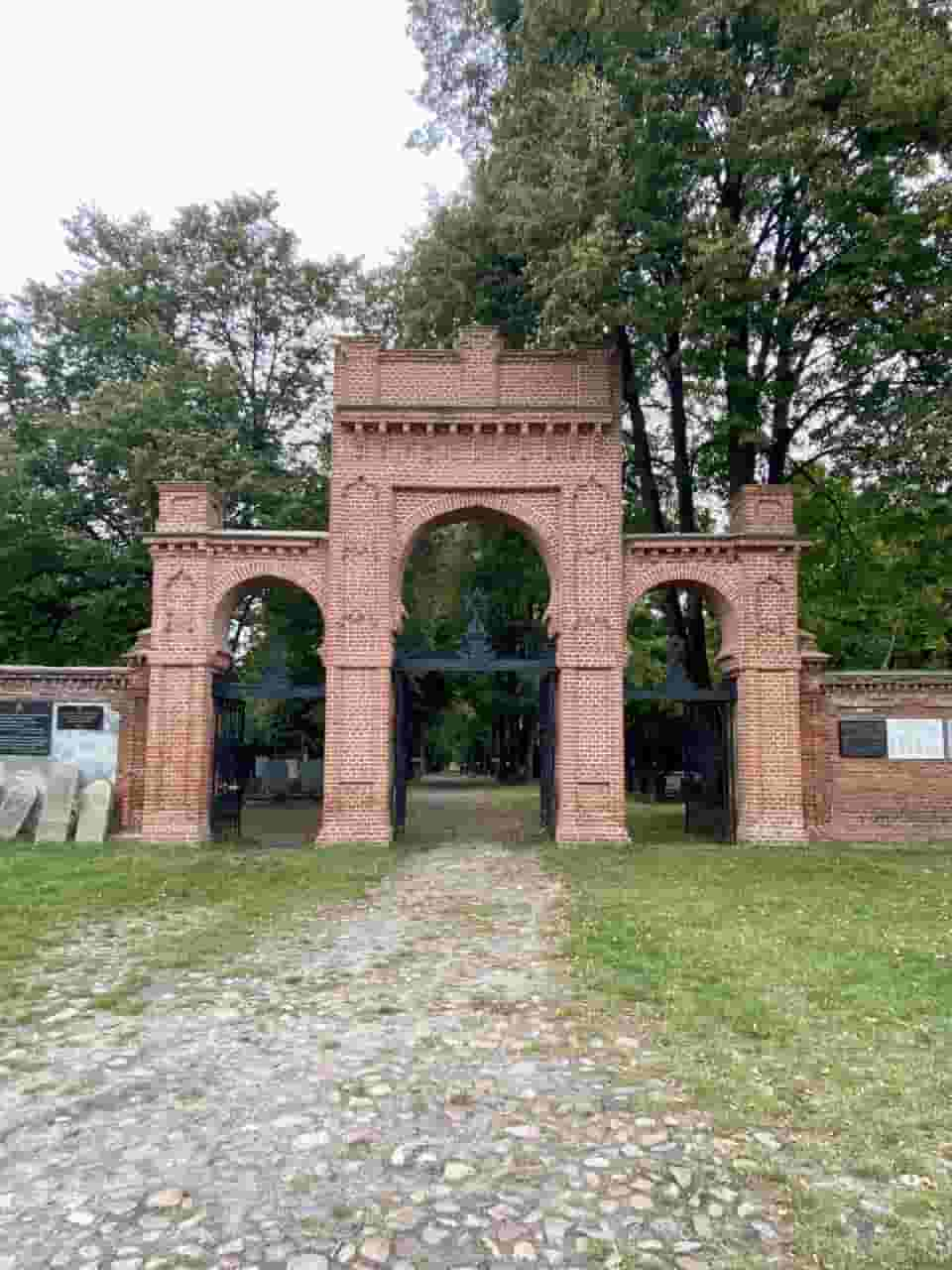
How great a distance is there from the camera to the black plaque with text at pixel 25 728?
15016mm

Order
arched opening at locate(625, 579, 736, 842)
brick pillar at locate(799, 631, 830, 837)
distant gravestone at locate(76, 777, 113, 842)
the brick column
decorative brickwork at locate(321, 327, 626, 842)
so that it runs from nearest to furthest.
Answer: distant gravestone at locate(76, 777, 113, 842) → the brick column → brick pillar at locate(799, 631, 830, 837) → decorative brickwork at locate(321, 327, 626, 842) → arched opening at locate(625, 579, 736, 842)

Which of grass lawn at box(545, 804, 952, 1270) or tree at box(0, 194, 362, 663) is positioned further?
tree at box(0, 194, 362, 663)

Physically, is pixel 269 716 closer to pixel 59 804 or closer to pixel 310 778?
pixel 310 778

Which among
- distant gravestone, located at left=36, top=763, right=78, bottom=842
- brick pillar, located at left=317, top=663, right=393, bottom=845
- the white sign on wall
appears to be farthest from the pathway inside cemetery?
the white sign on wall

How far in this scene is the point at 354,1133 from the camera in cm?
390

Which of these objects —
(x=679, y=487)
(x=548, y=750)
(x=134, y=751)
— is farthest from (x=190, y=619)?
(x=679, y=487)

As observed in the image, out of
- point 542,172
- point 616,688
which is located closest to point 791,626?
point 616,688

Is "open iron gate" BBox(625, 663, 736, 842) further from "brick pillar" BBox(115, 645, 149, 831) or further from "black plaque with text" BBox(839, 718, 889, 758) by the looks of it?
"brick pillar" BBox(115, 645, 149, 831)

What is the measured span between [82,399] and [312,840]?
13050 millimetres

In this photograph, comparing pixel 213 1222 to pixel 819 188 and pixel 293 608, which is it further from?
pixel 293 608

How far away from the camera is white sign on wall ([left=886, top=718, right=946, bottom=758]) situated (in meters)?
14.7

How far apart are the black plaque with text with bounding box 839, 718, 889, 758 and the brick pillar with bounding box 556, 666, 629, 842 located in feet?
12.7

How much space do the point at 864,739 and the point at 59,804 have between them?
1395 centimetres

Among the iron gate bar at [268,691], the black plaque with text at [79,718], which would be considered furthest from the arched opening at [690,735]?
the black plaque with text at [79,718]
